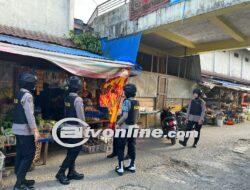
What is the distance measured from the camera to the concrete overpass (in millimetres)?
6938

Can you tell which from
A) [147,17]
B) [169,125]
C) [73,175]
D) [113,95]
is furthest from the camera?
[169,125]

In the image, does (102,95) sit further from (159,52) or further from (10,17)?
(159,52)

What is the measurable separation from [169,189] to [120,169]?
1.15 meters

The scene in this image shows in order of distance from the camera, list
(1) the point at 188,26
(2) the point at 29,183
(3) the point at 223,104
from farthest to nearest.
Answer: (3) the point at 223,104 → (1) the point at 188,26 → (2) the point at 29,183

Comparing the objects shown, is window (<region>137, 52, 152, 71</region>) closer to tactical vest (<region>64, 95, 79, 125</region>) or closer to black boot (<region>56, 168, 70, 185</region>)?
tactical vest (<region>64, 95, 79, 125</region>)

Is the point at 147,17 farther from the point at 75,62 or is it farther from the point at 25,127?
the point at 25,127

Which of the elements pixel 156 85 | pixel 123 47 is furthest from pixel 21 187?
pixel 156 85

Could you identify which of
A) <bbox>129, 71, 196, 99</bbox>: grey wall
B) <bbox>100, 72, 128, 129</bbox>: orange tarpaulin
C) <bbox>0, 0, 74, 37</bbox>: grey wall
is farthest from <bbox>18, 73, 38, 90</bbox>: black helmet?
<bbox>129, 71, 196, 99</bbox>: grey wall

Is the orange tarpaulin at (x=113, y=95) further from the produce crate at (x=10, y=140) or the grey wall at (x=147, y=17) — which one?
the produce crate at (x=10, y=140)

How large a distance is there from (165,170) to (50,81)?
3914 mm

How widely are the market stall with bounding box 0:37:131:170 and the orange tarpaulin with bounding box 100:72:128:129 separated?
0.03 metres

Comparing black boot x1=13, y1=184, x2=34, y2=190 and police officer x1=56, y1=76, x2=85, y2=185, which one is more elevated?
police officer x1=56, y1=76, x2=85, y2=185

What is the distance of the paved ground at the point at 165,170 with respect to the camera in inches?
203

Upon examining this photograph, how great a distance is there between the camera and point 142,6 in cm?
862
